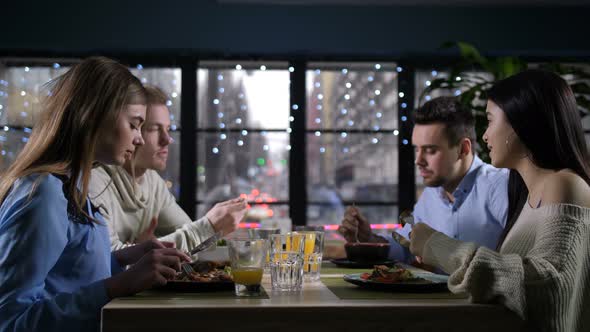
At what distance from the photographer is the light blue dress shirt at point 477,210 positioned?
102 inches

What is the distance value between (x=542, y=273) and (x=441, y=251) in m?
0.21

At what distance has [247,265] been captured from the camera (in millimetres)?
1461

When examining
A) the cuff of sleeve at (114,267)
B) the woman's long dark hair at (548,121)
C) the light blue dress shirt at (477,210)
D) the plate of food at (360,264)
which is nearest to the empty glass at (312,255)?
the plate of food at (360,264)

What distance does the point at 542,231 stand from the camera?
1384mm

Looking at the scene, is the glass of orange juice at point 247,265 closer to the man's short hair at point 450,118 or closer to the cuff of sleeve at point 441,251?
the cuff of sleeve at point 441,251

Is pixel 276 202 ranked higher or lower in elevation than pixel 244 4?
lower

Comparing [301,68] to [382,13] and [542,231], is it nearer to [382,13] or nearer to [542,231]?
[382,13]

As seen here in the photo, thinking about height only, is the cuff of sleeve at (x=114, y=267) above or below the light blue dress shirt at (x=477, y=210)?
below

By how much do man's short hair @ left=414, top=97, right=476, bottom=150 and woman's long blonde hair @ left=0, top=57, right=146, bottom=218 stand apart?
5.54 feet

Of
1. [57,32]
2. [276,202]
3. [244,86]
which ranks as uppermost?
[57,32]

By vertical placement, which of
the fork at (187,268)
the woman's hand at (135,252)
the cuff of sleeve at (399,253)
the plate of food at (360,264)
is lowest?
the cuff of sleeve at (399,253)

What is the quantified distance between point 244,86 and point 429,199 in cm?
223

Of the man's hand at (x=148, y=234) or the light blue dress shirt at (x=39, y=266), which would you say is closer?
the light blue dress shirt at (x=39, y=266)

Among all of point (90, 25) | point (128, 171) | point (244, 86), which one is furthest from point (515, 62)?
point (90, 25)
